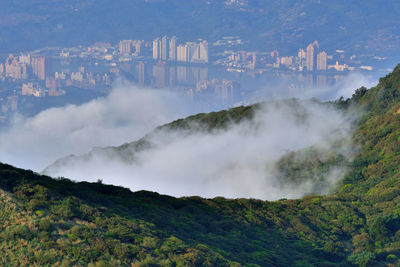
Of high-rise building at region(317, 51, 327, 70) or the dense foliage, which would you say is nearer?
the dense foliage

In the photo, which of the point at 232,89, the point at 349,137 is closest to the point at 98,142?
the point at 232,89

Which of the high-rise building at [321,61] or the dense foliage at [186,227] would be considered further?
the high-rise building at [321,61]

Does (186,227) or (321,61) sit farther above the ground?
(186,227)

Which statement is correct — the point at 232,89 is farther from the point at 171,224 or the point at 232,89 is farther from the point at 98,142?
the point at 171,224

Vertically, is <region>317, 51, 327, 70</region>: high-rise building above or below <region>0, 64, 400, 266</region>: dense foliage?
below

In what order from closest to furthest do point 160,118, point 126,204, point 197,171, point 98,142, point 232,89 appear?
1. point 126,204
2. point 197,171
3. point 98,142
4. point 160,118
5. point 232,89

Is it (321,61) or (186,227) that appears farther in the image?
(321,61)

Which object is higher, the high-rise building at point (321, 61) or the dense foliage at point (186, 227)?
the dense foliage at point (186, 227)

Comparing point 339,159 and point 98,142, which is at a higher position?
point 339,159
